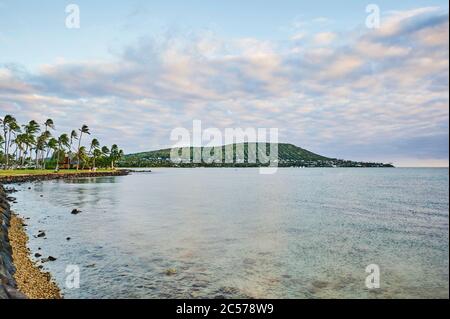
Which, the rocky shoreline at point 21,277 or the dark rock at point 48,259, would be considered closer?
the rocky shoreline at point 21,277

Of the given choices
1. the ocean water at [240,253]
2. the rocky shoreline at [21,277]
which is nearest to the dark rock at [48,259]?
the ocean water at [240,253]

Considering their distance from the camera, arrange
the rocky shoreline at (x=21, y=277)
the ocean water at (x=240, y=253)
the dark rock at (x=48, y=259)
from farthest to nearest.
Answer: the dark rock at (x=48, y=259) < the ocean water at (x=240, y=253) < the rocky shoreline at (x=21, y=277)

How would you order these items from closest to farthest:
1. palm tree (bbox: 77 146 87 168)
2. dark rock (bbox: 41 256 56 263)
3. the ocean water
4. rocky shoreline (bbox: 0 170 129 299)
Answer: rocky shoreline (bbox: 0 170 129 299) < the ocean water < dark rock (bbox: 41 256 56 263) < palm tree (bbox: 77 146 87 168)

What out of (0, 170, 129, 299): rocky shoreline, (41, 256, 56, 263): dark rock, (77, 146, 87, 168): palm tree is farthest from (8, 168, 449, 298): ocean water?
(77, 146, 87, 168): palm tree

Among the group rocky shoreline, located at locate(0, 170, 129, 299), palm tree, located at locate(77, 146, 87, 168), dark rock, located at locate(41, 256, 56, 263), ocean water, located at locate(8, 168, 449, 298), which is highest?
palm tree, located at locate(77, 146, 87, 168)

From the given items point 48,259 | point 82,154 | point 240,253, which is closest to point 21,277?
point 48,259

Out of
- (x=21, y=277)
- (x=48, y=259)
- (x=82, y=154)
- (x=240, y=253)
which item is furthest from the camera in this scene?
(x=82, y=154)

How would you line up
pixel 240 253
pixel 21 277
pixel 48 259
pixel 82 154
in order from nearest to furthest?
pixel 21 277
pixel 48 259
pixel 240 253
pixel 82 154

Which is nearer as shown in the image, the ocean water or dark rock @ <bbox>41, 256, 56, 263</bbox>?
the ocean water

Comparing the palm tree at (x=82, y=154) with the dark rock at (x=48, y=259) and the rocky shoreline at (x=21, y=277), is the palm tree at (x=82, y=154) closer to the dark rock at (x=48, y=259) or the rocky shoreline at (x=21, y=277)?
the rocky shoreline at (x=21, y=277)

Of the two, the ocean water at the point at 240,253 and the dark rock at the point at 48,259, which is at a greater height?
the dark rock at the point at 48,259

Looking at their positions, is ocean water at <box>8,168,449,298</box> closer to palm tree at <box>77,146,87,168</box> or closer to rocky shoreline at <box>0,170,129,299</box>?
rocky shoreline at <box>0,170,129,299</box>

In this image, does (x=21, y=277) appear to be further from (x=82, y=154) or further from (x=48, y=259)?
(x=82, y=154)
